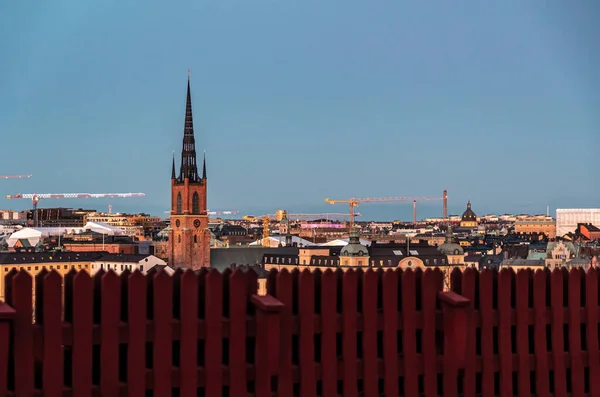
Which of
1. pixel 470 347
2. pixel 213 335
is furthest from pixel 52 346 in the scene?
pixel 470 347

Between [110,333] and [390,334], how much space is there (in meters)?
4.98

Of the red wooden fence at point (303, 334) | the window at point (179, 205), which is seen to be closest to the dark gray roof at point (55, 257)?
the window at point (179, 205)

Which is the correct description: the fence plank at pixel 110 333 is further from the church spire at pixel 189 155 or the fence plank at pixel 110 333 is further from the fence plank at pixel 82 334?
the church spire at pixel 189 155

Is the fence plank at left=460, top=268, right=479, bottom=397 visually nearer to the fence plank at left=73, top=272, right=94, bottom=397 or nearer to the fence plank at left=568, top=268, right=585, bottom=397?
the fence plank at left=568, top=268, right=585, bottom=397

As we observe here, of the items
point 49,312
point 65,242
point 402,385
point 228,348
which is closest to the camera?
point 49,312

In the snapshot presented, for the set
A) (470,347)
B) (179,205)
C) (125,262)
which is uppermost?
(179,205)

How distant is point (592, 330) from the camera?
17828mm

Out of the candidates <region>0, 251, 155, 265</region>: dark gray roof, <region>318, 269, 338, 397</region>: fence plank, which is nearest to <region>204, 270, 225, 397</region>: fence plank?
<region>318, 269, 338, 397</region>: fence plank

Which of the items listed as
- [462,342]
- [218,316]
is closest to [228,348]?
[218,316]

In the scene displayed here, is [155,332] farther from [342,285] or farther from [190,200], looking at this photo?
[190,200]

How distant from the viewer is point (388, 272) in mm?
16766

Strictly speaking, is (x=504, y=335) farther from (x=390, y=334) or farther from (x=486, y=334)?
(x=390, y=334)

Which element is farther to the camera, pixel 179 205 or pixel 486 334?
pixel 179 205

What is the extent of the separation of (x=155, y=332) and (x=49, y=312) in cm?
177
